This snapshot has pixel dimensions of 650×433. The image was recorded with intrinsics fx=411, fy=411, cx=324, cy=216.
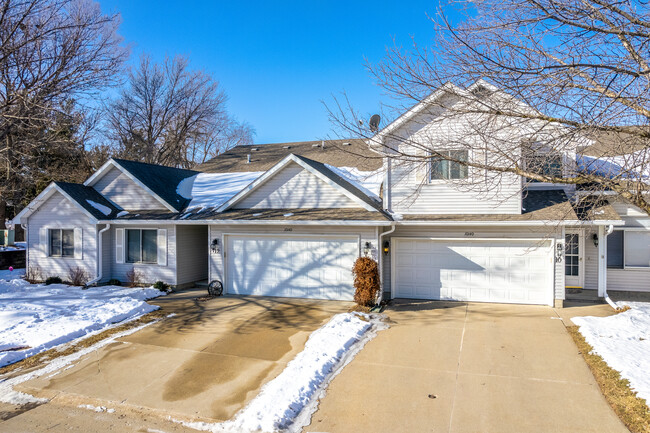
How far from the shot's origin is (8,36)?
10555 mm

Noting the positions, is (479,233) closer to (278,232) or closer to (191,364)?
(278,232)

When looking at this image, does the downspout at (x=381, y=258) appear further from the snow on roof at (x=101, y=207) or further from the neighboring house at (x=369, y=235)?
the snow on roof at (x=101, y=207)

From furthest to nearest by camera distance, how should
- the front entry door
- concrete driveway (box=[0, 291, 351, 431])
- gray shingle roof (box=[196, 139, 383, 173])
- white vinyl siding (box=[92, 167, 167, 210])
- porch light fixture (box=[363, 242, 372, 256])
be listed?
gray shingle roof (box=[196, 139, 383, 173]), white vinyl siding (box=[92, 167, 167, 210]), the front entry door, porch light fixture (box=[363, 242, 372, 256]), concrete driveway (box=[0, 291, 351, 431])

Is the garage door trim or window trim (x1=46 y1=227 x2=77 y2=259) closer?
the garage door trim

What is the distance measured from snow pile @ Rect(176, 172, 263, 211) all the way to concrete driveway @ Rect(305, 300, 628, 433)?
8706 mm

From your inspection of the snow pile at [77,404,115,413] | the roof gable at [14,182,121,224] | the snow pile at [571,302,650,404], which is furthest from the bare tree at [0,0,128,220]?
the snow pile at [571,302,650,404]

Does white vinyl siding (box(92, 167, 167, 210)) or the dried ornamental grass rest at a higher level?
white vinyl siding (box(92, 167, 167, 210))

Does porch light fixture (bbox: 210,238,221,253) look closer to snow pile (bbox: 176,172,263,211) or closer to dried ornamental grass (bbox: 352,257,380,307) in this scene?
snow pile (bbox: 176,172,263,211)

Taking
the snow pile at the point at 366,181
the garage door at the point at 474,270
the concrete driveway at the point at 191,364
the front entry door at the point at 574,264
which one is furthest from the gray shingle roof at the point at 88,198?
the front entry door at the point at 574,264

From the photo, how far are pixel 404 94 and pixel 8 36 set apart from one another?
10.6m

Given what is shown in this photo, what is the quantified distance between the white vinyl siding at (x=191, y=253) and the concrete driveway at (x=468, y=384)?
816 centimetres

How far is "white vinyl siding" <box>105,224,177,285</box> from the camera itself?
13930 mm

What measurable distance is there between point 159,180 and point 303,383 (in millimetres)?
12326

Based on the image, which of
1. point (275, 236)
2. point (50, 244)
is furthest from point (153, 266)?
point (275, 236)
